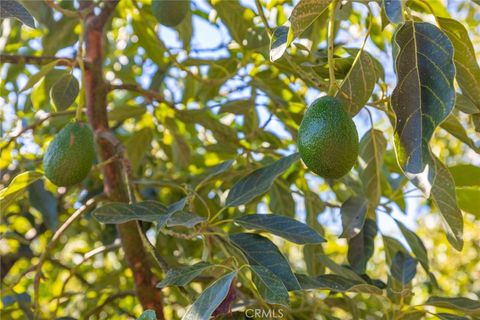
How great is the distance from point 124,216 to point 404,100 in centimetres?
48

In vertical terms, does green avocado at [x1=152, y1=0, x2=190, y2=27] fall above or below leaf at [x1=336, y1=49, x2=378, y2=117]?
above

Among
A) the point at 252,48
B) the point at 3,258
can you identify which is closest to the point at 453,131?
the point at 252,48

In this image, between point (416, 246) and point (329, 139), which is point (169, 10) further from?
point (416, 246)

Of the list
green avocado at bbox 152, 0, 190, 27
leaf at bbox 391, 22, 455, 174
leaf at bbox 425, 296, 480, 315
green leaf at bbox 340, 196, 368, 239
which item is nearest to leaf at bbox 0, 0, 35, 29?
green avocado at bbox 152, 0, 190, 27

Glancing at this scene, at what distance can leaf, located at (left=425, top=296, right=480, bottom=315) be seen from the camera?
120 cm

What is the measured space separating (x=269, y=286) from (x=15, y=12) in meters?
0.54

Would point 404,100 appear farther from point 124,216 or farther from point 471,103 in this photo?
point 124,216

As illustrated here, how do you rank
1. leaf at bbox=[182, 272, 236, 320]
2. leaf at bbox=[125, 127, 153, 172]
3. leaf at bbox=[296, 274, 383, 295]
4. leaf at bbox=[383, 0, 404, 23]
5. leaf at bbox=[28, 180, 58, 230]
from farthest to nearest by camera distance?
leaf at bbox=[125, 127, 153, 172] → leaf at bbox=[28, 180, 58, 230] → leaf at bbox=[296, 274, 383, 295] → leaf at bbox=[182, 272, 236, 320] → leaf at bbox=[383, 0, 404, 23]

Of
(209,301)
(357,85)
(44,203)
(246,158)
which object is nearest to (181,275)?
(209,301)

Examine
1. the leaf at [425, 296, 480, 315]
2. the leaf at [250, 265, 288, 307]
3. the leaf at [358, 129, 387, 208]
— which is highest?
the leaf at [358, 129, 387, 208]

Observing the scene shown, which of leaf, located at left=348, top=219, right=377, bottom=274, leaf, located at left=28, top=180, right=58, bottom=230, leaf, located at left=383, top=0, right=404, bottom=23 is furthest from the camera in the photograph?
leaf, located at left=28, top=180, right=58, bottom=230

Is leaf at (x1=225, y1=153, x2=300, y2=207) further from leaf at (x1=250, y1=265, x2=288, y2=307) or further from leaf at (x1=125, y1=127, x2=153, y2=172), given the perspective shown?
leaf at (x1=125, y1=127, x2=153, y2=172)

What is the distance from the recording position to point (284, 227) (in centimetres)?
118

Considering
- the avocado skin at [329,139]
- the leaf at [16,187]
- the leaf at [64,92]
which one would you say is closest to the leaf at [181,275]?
the avocado skin at [329,139]
